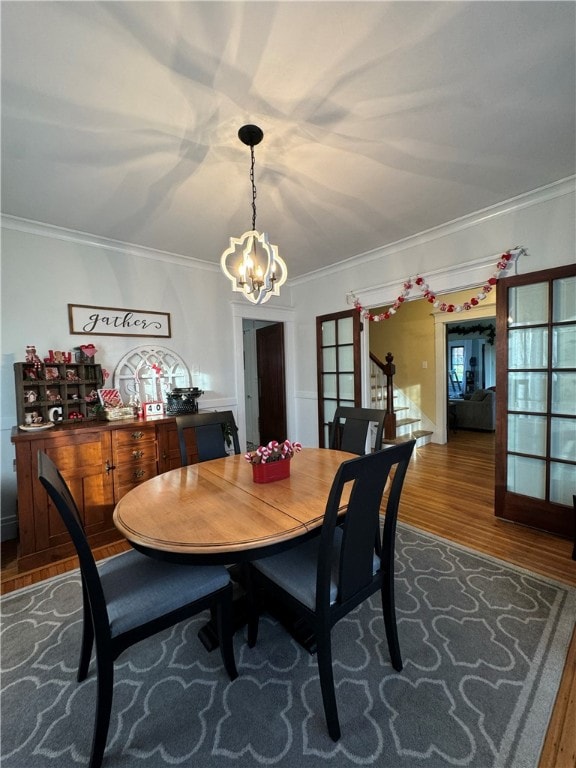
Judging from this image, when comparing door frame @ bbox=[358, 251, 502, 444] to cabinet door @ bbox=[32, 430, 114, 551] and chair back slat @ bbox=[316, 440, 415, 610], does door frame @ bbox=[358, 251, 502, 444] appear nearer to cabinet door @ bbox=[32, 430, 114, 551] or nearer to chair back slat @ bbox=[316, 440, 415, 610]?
chair back slat @ bbox=[316, 440, 415, 610]

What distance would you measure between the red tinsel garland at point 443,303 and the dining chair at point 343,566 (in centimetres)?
216

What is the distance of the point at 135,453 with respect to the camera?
9.01 feet

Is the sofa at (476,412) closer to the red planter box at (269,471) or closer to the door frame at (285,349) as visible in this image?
the door frame at (285,349)

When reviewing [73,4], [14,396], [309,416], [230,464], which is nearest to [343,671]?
[230,464]

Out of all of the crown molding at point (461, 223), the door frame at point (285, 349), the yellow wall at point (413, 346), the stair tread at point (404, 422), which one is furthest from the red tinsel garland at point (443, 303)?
the stair tread at point (404, 422)

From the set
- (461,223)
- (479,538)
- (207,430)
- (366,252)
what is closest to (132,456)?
(207,430)

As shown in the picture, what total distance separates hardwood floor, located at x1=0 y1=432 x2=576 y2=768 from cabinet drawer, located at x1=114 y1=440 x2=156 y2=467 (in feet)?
2.15

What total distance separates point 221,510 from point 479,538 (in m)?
2.20

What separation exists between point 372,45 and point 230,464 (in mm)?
2180

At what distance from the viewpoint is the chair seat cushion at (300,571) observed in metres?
1.28

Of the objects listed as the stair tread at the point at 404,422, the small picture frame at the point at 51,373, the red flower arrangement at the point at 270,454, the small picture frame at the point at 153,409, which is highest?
the small picture frame at the point at 51,373

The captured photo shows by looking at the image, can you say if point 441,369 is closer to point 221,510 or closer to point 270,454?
point 270,454

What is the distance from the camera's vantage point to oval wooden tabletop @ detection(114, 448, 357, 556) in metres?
1.18

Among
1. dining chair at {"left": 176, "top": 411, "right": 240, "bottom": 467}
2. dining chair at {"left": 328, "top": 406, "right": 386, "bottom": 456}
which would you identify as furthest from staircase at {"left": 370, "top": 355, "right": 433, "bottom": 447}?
dining chair at {"left": 176, "top": 411, "right": 240, "bottom": 467}
